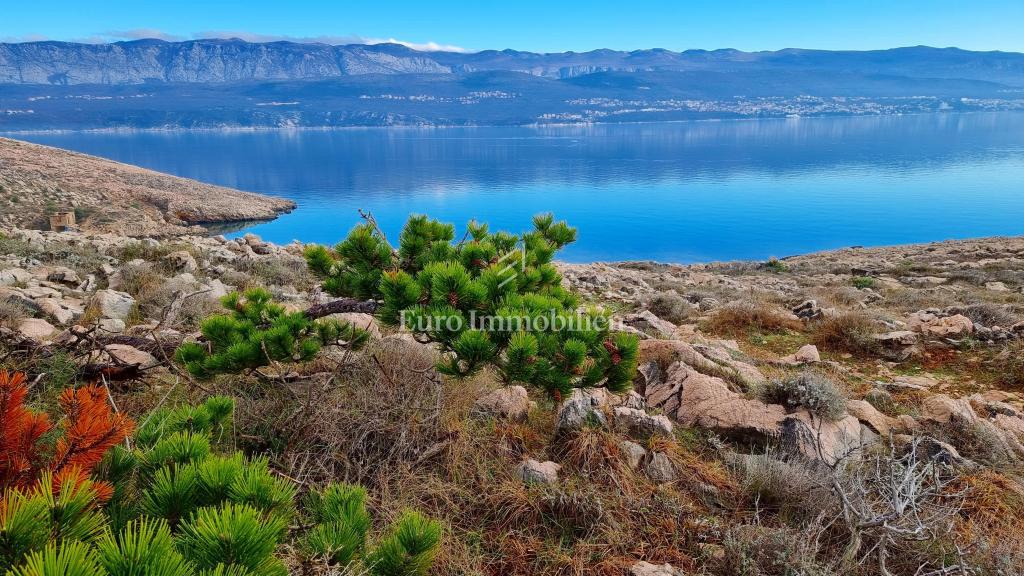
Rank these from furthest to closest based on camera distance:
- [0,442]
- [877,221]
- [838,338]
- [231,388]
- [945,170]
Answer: [945,170] < [877,221] < [838,338] < [231,388] < [0,442]

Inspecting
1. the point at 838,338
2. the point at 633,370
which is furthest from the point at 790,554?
the point at 838,338

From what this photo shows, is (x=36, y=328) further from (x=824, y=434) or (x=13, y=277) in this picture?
(x=824, y=434)

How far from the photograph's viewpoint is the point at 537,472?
357cm

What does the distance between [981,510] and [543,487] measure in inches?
118

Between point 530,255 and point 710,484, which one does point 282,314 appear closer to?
point 530,255

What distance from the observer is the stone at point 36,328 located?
18.4 ft

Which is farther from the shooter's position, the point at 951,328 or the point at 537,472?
the point at 951,328

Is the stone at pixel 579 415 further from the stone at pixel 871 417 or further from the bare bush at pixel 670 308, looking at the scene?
the bare bush at pixel 670 308

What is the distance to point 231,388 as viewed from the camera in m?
4.08

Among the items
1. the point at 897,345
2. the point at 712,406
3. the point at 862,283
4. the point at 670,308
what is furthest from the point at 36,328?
the point at 862,283

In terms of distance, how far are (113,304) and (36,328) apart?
124cm

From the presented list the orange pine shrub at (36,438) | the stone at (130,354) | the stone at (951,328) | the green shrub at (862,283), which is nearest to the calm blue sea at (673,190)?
the green shrub at (862,283)

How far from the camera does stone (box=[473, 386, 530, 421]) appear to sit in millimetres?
4289

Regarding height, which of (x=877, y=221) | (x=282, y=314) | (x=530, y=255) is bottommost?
(x=877, y=221)
